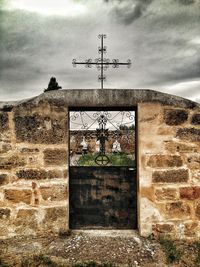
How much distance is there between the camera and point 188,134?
13.0ft

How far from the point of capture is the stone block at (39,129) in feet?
12.8

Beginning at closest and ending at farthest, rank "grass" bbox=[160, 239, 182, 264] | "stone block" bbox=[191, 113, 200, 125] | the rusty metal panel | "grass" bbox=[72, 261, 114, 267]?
"grass" bbox=[72, 261, 114, 267] < "grass" bbox=[160, 239, 182, 264] < "stone block" bbox=[191, 113, 200, 125] < the rusty metal panel

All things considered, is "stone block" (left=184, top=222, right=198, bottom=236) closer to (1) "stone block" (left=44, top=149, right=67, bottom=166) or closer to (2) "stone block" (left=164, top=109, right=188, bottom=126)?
(2) "stone block" (left=164, top=109, right=188, bottom=126)

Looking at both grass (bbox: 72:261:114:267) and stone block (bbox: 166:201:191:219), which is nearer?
grass (bbox: 72:261:114:267)

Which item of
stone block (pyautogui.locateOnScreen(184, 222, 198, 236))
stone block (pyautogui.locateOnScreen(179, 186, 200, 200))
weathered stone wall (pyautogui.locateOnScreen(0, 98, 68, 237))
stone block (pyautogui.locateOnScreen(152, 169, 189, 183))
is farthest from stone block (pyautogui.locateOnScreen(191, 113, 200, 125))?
weathered stone wall (pyautogui.locateOnScreen(0, 98, 68, 237))

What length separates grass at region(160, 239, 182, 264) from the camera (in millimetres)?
3496

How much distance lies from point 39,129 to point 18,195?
2.72 ft

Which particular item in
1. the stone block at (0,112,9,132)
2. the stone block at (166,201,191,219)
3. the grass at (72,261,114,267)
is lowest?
the grass at (72,261,114,267)

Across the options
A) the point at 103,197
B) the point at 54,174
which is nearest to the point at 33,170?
the point at 54,174

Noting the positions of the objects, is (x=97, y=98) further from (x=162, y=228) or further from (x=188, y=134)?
(x=162, y=228)

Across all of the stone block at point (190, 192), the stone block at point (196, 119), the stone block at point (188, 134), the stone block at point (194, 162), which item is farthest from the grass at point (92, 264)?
the stone block at point (196, 119)

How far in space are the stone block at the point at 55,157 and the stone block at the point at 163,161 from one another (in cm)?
103

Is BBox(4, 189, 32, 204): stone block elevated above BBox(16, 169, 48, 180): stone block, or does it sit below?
below

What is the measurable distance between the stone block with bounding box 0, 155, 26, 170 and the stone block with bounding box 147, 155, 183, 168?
60.7 inches
